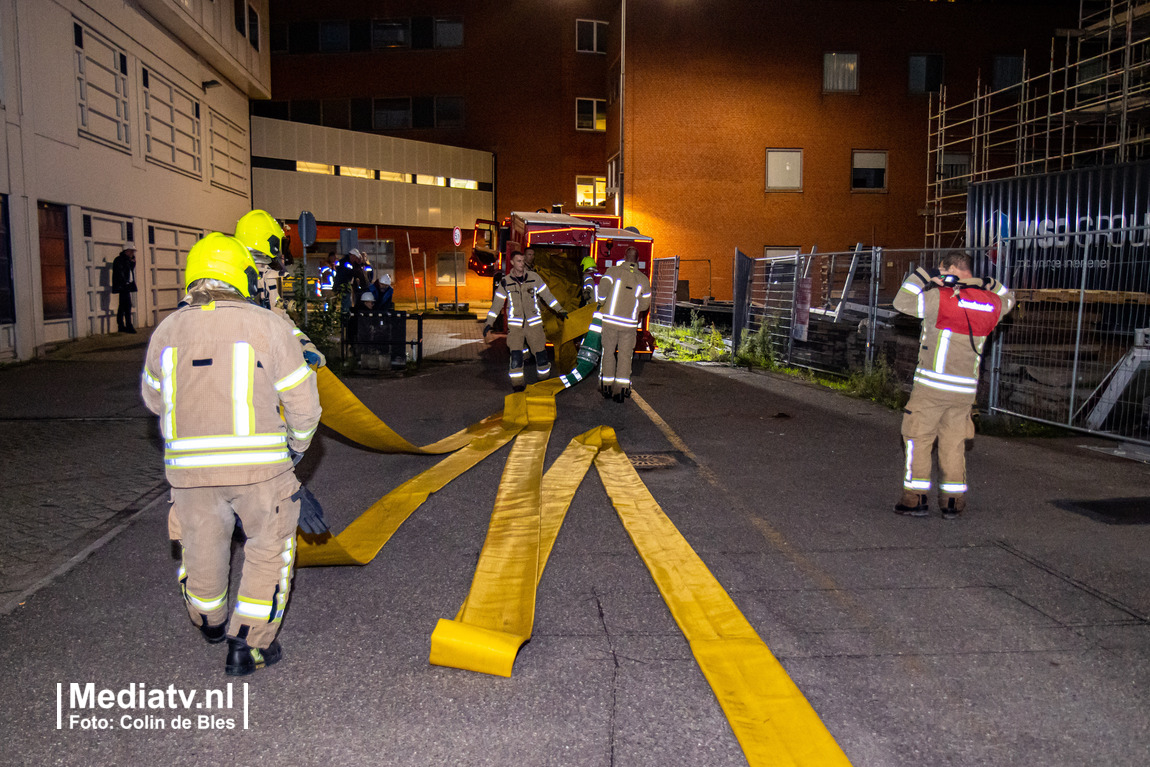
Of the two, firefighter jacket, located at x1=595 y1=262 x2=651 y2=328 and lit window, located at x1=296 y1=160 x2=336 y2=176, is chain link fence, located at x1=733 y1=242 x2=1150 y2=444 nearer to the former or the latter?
firefighter jacket, located at x1=595 y1=262 x2=651 y2=328

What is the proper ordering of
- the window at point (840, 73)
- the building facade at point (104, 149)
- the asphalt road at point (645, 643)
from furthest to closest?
1. the window at point (840, 73)
2. the building facade at point (104, 149)
3. the asphalt road at point (645, 643)

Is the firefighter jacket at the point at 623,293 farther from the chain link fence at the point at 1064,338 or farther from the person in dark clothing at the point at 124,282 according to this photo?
the person in dark clothing at the point at 124,282

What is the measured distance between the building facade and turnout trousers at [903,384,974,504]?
49.0 ft

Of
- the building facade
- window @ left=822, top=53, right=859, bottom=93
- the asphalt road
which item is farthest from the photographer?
window @ left=822, top=53, right=859, bottom=93

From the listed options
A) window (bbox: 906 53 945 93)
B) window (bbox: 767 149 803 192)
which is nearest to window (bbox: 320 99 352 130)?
window (bbox: 767 149 803 192)

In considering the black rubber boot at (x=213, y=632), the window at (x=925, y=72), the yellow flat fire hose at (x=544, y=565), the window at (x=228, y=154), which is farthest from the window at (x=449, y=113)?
the black rubber boot at (x=213, y=632)

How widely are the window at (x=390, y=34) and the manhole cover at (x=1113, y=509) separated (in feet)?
124

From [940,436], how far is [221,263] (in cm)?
508

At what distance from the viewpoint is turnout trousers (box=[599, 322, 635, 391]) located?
1154 centimetres

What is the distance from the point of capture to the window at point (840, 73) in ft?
104

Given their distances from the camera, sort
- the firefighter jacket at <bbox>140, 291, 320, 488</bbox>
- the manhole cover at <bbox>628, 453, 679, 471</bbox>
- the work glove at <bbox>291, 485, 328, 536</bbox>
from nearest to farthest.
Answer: the firefighter jacket at <bbox>140, 291, 320, 488</bbox>, the work glove at <bbox>291, 485, 328, 536</bbox>, the manhole cover at <bbox>628, 453, 679, 471</bbox>

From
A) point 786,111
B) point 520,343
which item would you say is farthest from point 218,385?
point 786,111

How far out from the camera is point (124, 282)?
19.2m

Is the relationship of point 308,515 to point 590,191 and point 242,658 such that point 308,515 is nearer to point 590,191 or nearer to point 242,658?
point 242,658
